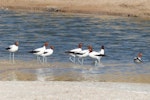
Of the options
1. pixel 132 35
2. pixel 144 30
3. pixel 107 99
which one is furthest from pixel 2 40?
pixel 107 99

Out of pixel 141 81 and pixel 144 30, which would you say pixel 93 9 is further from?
pixel 141 81

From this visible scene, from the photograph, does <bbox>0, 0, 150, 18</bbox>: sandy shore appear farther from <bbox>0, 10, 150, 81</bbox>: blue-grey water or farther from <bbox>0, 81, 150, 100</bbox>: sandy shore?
<bbox>0, 81, 150, 100</bbox>: sandy shore

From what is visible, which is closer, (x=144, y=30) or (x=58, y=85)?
(x=58, y=85)

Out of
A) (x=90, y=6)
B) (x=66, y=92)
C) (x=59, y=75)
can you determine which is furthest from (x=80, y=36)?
(x=66, y=92)

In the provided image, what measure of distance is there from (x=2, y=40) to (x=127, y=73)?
12562mm

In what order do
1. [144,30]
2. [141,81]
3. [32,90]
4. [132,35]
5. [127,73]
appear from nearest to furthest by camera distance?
1. [32,90]
2. [141,81]
3. [127,73]
4. [132,35]
5. [144,30]

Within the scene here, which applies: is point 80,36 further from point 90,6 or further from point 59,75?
point 90,6

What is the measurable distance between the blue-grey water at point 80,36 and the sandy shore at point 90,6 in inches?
125

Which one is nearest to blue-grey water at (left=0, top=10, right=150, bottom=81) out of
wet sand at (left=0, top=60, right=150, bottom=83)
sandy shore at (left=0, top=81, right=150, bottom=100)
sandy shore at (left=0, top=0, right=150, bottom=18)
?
wet sand at (left=0, top=60, right=150, bottom=83)

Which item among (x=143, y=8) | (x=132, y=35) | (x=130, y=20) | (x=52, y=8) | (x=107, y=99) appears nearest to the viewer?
(x=107, y=99)

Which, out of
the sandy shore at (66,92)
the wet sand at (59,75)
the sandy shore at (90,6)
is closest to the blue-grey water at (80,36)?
the wet sand at (59,75)

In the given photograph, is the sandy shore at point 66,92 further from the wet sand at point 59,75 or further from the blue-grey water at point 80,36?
the blue-grey water at point 80,36

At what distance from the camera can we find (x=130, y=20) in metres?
49.9

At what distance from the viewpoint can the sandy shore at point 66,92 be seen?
15836mm
